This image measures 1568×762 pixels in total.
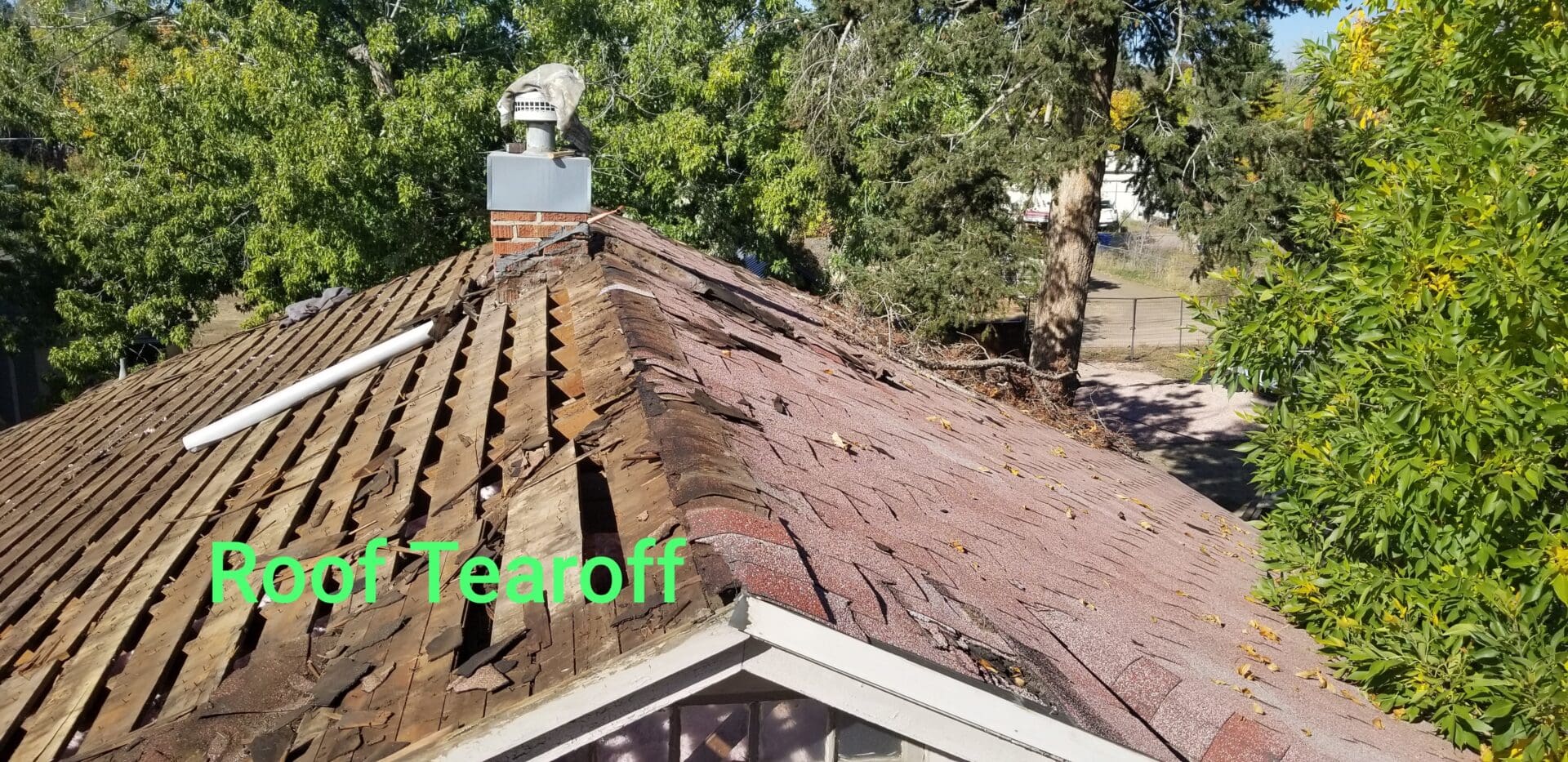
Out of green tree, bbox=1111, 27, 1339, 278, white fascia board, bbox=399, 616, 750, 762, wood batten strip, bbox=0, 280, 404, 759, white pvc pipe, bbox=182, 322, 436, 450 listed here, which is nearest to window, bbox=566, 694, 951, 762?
white fascia board, bbox=399, 616, 750, 762

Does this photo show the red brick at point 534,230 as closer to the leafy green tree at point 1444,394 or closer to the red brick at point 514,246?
the red brick at point 514,246

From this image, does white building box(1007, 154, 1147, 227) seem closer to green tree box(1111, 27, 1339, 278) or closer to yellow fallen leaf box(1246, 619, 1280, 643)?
green tree box(1111, 27, 1339, 278)

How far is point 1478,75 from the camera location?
462cm

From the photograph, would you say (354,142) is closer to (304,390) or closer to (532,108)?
(532,108)

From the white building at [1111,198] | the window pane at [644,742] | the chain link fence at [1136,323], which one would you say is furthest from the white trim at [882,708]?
the chain link fence at [1136,323]

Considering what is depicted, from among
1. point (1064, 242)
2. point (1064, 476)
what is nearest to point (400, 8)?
point (1064, 242)

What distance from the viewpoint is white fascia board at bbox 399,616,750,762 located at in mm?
1984

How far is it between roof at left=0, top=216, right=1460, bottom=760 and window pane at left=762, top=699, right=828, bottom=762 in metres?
0.38

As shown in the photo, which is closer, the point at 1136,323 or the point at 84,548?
the point at 84,548

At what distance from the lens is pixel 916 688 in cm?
221

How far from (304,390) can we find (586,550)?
Result: 2.73 m

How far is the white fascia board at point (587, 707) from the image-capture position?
6.51ft

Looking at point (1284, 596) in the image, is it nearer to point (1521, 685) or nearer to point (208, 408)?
point (1521, 685)

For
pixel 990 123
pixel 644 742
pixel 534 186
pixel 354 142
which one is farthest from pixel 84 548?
pixel 990 123
